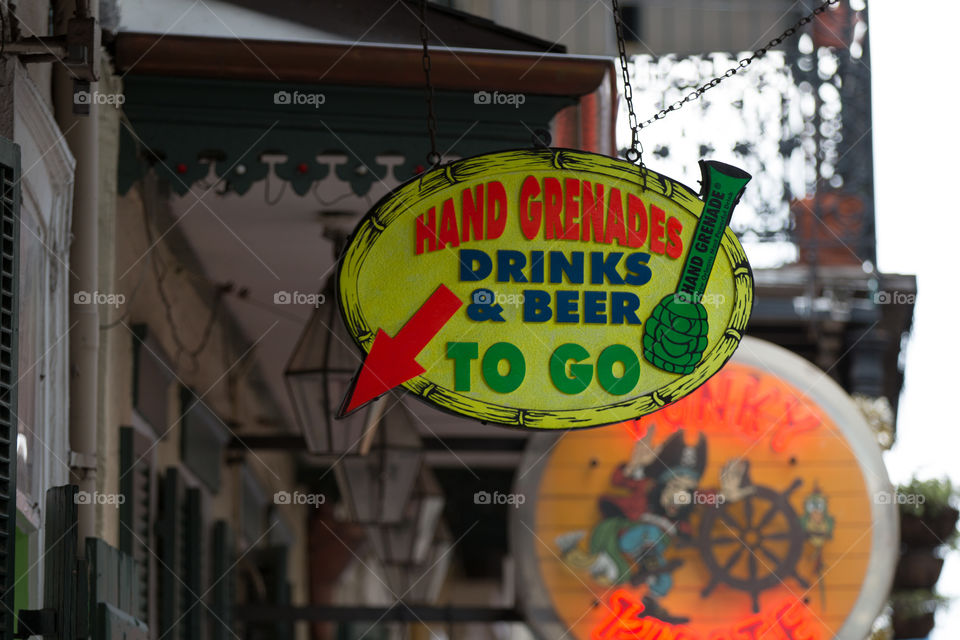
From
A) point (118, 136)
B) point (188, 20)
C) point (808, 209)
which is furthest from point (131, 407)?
point (808, 209)

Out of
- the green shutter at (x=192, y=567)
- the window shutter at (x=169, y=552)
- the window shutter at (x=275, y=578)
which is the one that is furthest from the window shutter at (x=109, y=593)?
the window shutter at (x=275, y=578)

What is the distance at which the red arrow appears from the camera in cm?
408

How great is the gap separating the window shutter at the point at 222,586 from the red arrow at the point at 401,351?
4.51 m

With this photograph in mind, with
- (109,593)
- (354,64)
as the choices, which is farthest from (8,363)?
(354,64)

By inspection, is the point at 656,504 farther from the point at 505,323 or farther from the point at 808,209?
the point at 505,323

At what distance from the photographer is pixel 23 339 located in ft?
15.5

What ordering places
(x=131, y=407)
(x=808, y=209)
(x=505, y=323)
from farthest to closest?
(x=808, y=209)
(x=131, y=407)
(x=505, y=323)

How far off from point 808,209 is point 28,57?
21.0ft

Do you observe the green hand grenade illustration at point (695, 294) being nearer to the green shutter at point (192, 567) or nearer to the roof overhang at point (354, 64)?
the roof overhang at point (354, 64)

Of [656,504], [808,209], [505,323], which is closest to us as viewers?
[505,323]

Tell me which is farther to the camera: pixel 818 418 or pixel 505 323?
pixel 818 418

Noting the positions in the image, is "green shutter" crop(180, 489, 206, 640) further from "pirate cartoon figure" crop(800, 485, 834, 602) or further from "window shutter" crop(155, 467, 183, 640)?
"pirate cartoon figure" crop(800, 485, 834, 602)

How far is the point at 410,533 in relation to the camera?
8828mm

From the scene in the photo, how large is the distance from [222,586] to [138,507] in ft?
6.27
